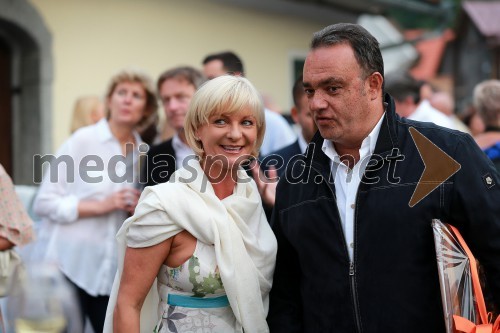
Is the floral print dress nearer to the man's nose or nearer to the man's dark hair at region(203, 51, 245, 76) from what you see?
the man's nose

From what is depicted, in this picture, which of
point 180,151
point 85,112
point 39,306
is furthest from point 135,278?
point 85,112

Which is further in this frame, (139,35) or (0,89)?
(139,35)

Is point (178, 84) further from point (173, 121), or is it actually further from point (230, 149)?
point (230, 149)

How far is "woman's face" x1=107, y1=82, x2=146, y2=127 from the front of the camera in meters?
5.64

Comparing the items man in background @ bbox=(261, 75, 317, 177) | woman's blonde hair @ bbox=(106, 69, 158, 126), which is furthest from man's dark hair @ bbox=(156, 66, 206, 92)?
man in background @ bbox=(261, 75, 317, 177)

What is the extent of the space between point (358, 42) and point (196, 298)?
48.6 inches

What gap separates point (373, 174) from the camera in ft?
10.4

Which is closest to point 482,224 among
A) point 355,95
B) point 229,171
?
point 355,95

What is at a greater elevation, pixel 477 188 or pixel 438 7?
pixel 438 7

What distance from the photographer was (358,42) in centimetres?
325

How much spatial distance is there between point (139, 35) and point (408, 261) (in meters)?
7.91

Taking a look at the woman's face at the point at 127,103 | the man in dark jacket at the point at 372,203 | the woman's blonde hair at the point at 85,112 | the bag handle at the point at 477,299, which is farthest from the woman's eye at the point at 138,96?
the bag handle at the point at 477,299

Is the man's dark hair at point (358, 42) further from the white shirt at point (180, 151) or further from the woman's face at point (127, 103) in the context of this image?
the woman's face at point (127, 103)

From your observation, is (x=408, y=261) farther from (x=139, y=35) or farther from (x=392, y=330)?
(x=139, y=35)
